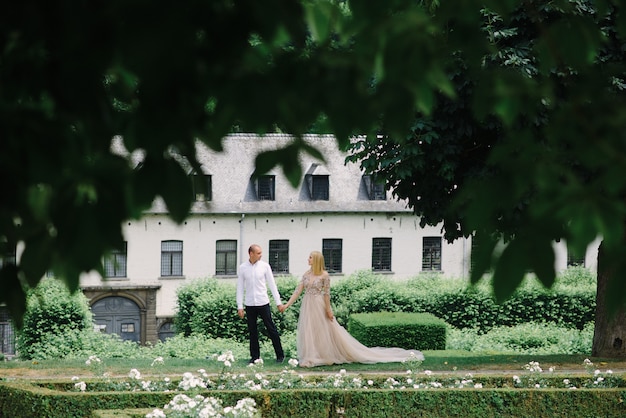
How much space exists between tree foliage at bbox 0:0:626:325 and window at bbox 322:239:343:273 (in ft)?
122

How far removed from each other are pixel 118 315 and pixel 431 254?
13.7 m

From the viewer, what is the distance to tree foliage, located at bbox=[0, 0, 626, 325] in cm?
193

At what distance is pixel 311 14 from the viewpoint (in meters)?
2.63

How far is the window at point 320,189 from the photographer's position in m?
39.4

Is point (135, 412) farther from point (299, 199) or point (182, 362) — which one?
point (299, 199)

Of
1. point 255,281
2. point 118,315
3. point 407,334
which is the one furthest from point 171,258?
point 255,281

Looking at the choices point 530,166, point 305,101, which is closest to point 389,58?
point 305,101

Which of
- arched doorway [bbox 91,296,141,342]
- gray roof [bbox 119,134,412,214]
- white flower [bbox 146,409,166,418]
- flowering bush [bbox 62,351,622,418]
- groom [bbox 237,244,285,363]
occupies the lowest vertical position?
arched doorway [bbox 91,296,141,342]

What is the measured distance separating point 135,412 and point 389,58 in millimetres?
7367

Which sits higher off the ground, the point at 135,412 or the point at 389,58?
the point at 389,58

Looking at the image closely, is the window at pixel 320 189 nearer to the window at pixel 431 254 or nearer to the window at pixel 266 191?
the window at pixel 266 191

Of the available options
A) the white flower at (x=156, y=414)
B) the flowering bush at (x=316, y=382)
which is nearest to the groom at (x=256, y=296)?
the flowering bush at (x=316, y=382)

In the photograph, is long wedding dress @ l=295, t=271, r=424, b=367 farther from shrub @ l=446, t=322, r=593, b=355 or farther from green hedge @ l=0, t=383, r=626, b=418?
shrub @ l=446, t=322, r=593, b=355

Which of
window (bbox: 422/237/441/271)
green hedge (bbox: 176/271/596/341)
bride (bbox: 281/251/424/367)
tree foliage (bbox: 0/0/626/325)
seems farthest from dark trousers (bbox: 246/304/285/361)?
window (bbox: 422/237/441/271)
